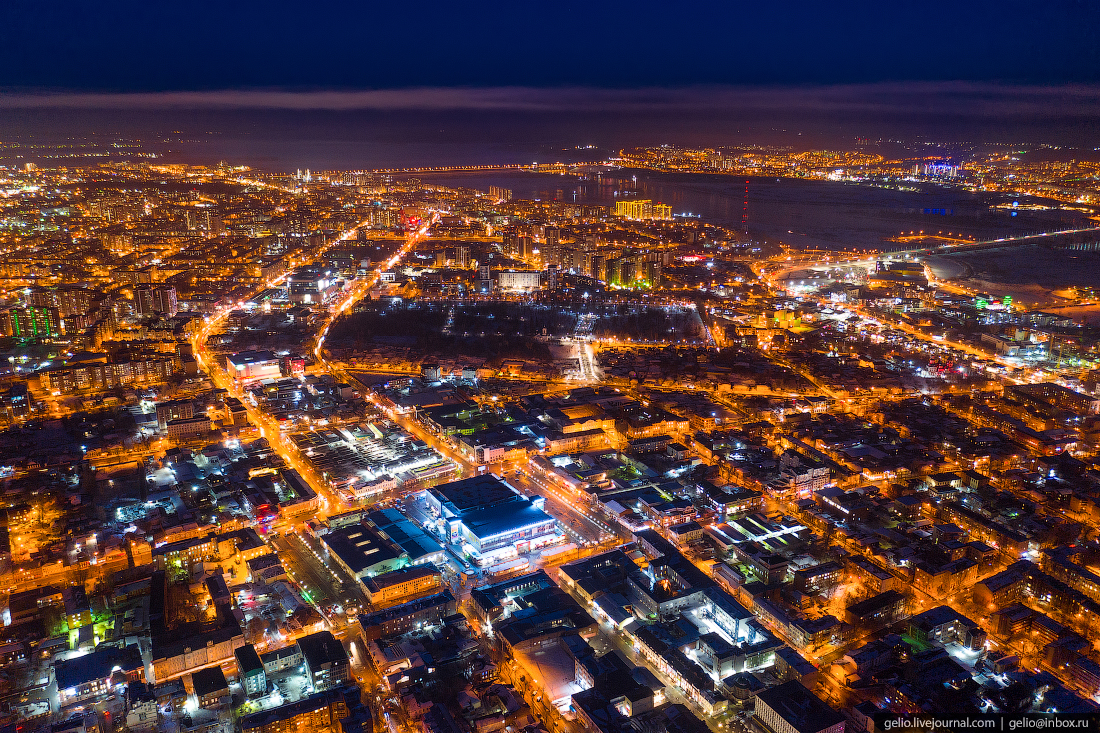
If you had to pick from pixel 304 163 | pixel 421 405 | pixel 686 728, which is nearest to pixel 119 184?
pixel 304 163

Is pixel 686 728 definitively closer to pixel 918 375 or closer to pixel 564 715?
pixel 564 715

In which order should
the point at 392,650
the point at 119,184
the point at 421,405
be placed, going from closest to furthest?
1. the point at 392,650
2. the point at 421,405
3. the point at 119,184

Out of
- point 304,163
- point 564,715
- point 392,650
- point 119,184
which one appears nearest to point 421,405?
point 392,650

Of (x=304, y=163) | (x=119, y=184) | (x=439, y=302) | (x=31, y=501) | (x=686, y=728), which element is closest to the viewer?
(x=686, y=728)

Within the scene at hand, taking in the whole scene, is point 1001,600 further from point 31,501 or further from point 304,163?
point 304,163

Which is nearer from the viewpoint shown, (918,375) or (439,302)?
(918,375)

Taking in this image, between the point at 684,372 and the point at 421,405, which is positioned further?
the point at 684,372

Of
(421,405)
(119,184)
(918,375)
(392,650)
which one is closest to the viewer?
(392,650)

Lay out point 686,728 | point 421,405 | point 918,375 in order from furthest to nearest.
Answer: point 918,375 < point 421,405 < point 686,728
